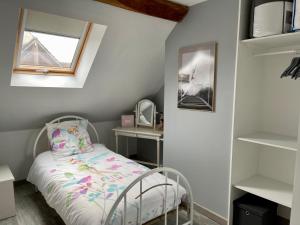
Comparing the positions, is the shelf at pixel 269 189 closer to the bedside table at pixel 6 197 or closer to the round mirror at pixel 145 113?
the round mirror at pixel 145 113

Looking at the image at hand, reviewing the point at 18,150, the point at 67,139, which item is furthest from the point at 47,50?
the point at 18,150

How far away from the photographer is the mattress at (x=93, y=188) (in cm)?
165

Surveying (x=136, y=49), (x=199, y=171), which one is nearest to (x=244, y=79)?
(x=199, y=171)

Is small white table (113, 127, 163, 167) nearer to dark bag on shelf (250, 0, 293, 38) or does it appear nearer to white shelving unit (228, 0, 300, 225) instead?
white shelving unit (228, 0, 300, 225)

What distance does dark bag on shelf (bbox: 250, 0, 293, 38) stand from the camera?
1.45 m

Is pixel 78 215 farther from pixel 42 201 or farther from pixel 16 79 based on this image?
pixel 16 79

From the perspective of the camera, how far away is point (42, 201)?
271 centimetres

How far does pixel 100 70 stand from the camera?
2812 millimetres

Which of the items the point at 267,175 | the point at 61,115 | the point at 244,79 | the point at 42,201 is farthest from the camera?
the point at 61,115

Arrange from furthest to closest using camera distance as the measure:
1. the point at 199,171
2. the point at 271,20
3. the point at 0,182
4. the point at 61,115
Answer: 1. the point at 61,115
2. the point at 199,171
3. the point at 0,182
4. the point at 271,20

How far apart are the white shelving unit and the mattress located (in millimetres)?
630

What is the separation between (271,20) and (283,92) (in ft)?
2.07

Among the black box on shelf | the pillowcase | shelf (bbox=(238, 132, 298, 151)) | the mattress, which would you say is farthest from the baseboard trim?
the pillowcase

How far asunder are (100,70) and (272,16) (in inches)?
76.8
